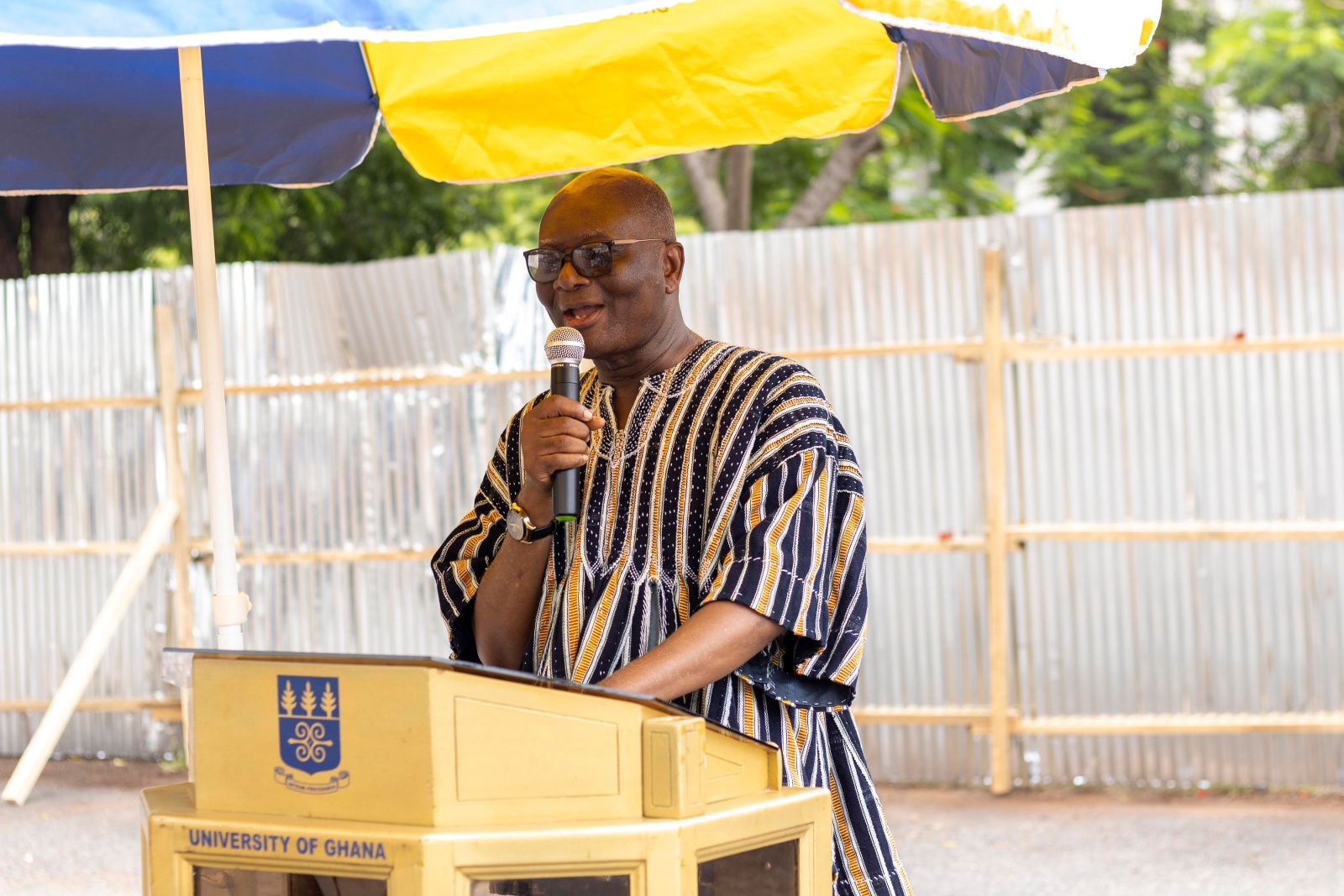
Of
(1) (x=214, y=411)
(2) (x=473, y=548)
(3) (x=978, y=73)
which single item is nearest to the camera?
(2) (x=473, y=548)

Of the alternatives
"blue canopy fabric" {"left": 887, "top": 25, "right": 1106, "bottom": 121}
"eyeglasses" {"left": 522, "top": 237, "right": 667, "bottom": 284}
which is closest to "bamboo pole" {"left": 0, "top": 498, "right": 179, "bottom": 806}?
"eyeglasses" {"left": 522, "top": 237, "right": 667, "bottom": 284}

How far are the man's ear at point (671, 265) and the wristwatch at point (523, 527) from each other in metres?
0.41

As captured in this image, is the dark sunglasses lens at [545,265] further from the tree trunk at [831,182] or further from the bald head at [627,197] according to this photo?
the tree trunk at [831,182]

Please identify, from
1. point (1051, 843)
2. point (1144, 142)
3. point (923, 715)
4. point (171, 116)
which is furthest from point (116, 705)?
point (1144, 142)

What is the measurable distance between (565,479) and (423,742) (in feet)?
2.31

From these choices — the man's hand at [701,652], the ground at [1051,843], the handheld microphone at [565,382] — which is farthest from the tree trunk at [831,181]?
the man's hand at [701,652]

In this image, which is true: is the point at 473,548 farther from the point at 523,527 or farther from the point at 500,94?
the point at 500,94

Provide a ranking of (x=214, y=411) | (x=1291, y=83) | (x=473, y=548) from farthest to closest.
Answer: (x=1291, y=83)
(x=214, y=411)
(x=473, y=548)

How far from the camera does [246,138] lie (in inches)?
134

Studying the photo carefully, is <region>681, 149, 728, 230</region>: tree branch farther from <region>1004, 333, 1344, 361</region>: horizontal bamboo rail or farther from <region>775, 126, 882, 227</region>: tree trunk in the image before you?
<region>1004, 333, 1344, 361</region>: horizontal bamboo rail

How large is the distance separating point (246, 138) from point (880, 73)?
1.42 m

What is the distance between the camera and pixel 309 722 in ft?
4.98

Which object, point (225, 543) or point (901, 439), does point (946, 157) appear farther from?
point (225, 543)

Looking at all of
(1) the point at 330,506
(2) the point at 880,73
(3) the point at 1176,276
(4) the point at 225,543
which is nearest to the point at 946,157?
(3) the point at 1176,276
